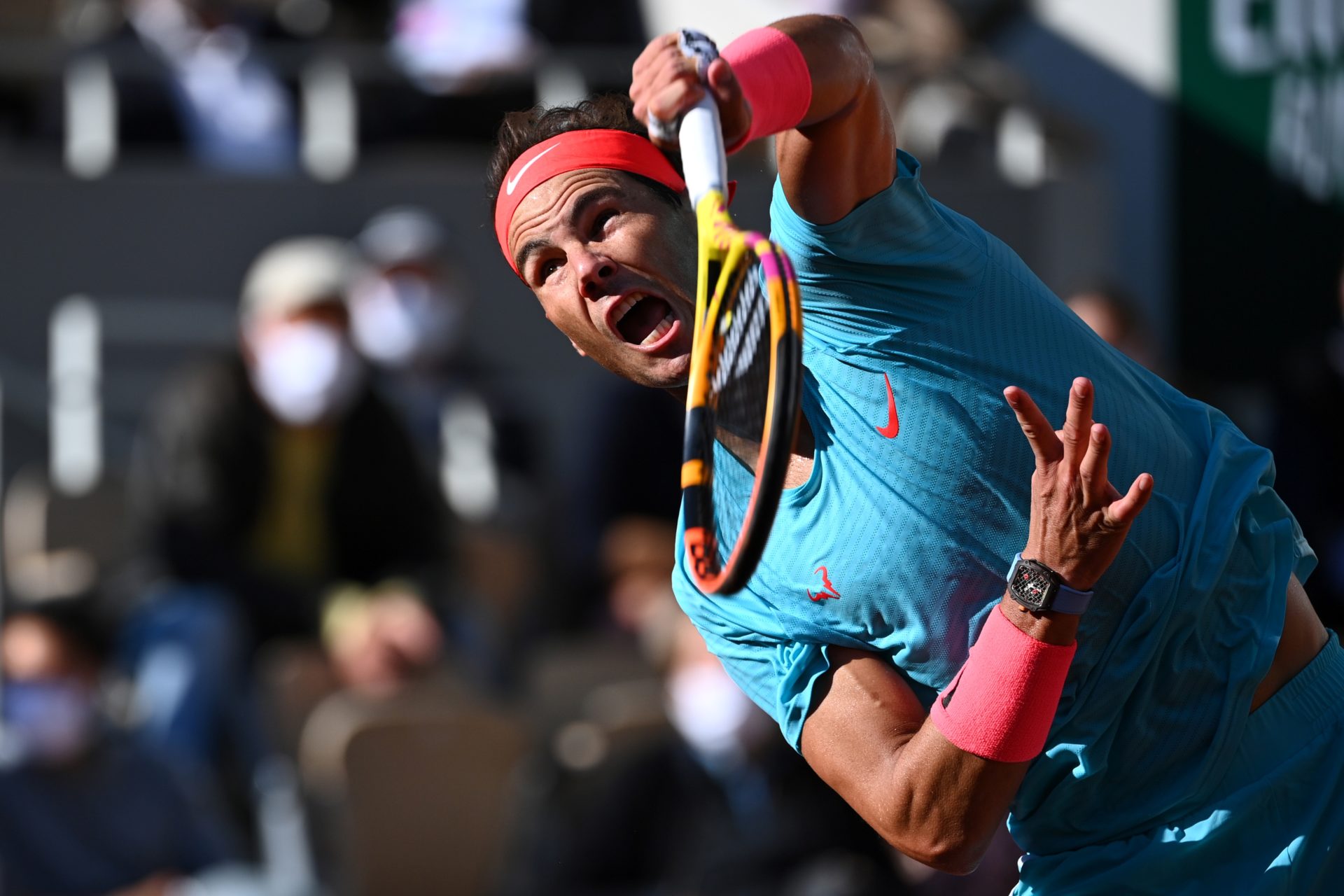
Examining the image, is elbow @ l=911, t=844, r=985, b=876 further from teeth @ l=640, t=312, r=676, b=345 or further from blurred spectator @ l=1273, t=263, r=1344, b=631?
blurred spectator @ l=1273, t=263, r=1344, b=631

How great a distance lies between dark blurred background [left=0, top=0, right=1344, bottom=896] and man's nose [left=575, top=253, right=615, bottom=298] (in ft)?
8.77

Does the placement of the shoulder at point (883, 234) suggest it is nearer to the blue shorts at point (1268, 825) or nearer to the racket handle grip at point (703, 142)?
the racket handle grip at point (703, 142)

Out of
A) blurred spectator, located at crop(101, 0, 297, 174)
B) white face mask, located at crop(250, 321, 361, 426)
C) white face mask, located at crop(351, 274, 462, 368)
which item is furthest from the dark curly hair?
blurred spectator, located at crop(101, 0, 297, 174)

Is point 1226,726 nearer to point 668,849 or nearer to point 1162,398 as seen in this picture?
point 1162,398

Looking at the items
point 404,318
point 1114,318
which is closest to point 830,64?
point 1114,318

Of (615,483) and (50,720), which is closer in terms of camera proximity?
(50,720)

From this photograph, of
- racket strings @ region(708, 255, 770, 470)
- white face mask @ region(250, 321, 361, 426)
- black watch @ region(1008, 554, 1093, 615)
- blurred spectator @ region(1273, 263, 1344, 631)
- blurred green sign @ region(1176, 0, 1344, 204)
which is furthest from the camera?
blurred green sign @ region(1176, 0, 1344, 204)

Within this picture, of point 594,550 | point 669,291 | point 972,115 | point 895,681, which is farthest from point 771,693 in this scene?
point 972,115

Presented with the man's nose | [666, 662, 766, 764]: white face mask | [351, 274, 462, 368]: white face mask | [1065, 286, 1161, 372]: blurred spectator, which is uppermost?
the man's nose

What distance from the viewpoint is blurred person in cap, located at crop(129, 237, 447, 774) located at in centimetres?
560

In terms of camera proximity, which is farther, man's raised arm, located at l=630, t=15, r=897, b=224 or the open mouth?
the open mouth

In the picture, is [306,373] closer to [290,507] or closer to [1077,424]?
[290,507]

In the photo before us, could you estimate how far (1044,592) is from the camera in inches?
80.7

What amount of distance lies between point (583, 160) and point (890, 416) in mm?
521
